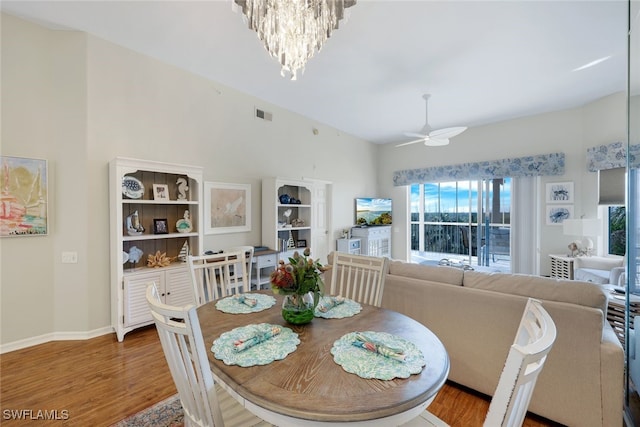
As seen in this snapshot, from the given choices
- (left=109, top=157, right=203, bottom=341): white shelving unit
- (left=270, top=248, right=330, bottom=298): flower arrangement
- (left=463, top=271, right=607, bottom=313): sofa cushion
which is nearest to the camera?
(left=270, top=248, right=330, bottom=298): flower arrangement

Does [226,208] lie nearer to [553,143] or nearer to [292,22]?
[292,22]

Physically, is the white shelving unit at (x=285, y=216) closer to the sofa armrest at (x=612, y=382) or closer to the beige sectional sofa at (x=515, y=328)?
the beige sectional sofa at (x=515, y=328)

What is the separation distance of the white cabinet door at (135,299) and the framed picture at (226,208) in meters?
1.04

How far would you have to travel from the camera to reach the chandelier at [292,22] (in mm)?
1878

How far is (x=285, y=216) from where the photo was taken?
15.9ft

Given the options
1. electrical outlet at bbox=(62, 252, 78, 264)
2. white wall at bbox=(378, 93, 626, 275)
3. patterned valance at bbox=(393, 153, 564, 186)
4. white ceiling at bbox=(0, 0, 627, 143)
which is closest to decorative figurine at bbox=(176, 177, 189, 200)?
electrical outlet at bbox=(62, 252, 78, 264)

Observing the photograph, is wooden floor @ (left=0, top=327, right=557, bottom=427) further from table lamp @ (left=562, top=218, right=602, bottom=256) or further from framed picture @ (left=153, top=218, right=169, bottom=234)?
table lamp @ (left=562, top=218, right=602, bottom=256)

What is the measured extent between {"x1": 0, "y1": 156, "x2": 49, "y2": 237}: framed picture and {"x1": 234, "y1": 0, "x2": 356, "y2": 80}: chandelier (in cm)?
263

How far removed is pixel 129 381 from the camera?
2.25m

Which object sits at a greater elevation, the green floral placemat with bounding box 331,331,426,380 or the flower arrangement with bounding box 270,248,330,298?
the flower arrangement with bounding box 270,248,330,298

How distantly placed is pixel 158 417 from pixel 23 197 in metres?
2.52

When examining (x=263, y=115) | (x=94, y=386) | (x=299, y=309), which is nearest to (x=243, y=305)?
(x=299, y=309)

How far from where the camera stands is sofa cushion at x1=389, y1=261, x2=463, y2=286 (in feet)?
7.35

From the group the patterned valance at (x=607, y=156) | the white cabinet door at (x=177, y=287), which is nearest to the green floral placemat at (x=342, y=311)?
the white cabinet door at (x=177, y=287)
